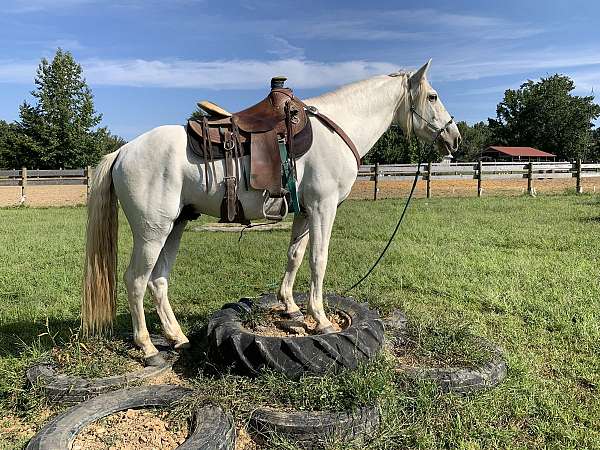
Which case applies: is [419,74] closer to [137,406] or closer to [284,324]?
[284,324]

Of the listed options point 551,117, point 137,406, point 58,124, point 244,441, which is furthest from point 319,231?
point 551,117

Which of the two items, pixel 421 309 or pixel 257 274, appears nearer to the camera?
pixel 421 309

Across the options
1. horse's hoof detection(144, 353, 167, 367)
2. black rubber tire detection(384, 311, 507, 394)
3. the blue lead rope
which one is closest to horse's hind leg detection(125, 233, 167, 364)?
horse's hoof detection(144, 353, 167, 367)

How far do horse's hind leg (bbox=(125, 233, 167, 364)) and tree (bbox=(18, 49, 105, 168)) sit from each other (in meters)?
33.8

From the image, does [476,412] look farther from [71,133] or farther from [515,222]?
[71,133]

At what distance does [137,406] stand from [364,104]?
2.69 m

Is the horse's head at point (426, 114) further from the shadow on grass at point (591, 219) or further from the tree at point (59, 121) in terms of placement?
the tree at point (59, 121)

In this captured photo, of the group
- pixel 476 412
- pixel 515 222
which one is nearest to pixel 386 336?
pixel 476 412

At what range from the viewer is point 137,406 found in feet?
9.16

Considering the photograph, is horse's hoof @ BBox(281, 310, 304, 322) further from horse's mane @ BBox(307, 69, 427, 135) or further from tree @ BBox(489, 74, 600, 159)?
tree @ BBox(489, 74, 600, 159)

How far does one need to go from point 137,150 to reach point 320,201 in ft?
4.45

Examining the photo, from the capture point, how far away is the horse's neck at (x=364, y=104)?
11.8ft

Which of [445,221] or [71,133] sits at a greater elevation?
[71,133]

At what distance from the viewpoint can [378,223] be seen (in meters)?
10.7
